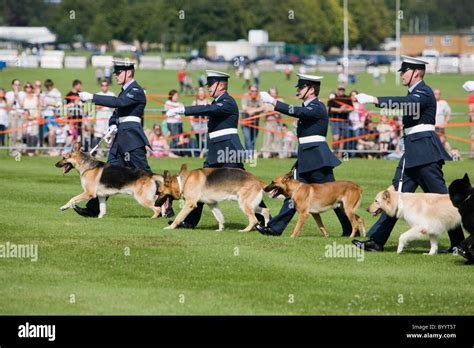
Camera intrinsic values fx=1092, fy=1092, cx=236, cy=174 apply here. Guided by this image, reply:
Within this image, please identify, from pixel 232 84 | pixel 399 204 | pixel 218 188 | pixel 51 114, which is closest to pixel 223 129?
pixel 218 188

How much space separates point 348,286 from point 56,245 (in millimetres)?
4098

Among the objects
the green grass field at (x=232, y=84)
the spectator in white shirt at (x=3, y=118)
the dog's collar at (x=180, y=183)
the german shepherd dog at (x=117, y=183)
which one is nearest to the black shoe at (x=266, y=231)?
the dog's collar at (x=180, y=183)

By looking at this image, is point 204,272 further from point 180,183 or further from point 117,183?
point 117,183

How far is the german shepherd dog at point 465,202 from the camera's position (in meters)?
12.4

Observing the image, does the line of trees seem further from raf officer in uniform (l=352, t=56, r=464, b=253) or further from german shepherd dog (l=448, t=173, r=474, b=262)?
german shepherd dog (l=448, t=173, r=474, b=262)

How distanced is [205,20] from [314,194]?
10265cm

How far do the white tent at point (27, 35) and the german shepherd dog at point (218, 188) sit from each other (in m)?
97.5

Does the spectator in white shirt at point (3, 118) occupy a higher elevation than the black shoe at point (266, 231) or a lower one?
higher

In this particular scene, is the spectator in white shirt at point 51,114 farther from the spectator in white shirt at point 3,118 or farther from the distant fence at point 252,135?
the spectator in white shirt at point 3,118

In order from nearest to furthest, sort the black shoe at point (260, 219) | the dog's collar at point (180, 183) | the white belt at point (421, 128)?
the white belt at point (421, 128), the dog's collar at point (180, 183), the black shoe at point (260, 219)

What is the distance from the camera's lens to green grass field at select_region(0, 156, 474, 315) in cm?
1034

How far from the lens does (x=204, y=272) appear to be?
1196 centimetres

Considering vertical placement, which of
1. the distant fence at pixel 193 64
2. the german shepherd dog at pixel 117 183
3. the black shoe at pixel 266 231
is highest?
the distant fence at pixel 193 64
